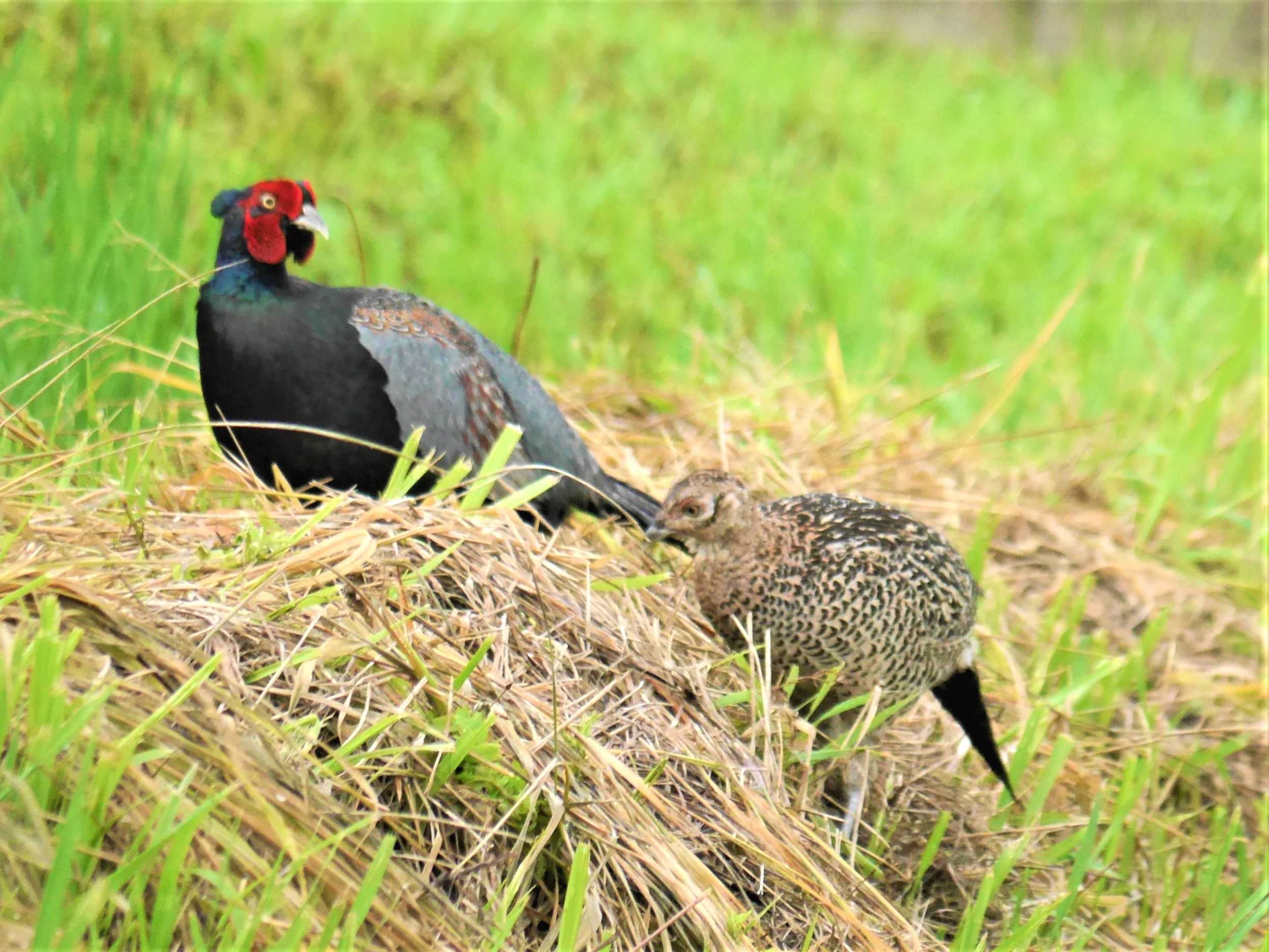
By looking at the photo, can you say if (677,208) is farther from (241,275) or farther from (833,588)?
(833,588)

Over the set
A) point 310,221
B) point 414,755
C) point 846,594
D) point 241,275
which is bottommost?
point 846,594

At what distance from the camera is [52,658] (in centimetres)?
203

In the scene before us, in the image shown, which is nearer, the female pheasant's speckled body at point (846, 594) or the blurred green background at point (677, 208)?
the female pheasant's speckled body at point (846, 594)

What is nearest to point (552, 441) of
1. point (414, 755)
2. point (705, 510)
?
point (705, 510)

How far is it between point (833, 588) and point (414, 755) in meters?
1.15

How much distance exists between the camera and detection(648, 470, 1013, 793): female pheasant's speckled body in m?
3.20

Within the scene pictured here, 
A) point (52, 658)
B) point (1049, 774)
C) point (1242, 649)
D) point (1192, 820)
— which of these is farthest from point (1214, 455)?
point (52, 658)

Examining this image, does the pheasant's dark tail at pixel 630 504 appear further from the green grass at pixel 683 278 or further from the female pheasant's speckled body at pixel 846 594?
the green grass at pixel 683 278

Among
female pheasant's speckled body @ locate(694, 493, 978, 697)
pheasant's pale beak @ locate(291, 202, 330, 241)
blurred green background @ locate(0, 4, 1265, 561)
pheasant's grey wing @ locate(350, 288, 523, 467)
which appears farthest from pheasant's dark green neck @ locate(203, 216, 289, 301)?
female pheasant's speckled body @ locate(694, 493, 978, 697)

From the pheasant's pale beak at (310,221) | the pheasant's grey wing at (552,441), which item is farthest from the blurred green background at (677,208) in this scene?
the pheasant's grey wing at (552,441)

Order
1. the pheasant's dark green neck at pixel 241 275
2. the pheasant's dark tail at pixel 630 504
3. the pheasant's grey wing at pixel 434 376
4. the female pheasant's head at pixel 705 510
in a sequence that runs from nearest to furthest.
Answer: the female pheasant's head at pixel 705 510, the pheasant's dark green neck at pixel 241 275, the pheasant's grey wing at pixel 434 376, the pheasant's dark tail at pixel 630 504

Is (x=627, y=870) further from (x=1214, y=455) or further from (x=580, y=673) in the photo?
(x=1214, y=455)

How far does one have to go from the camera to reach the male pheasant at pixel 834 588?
3193 mm

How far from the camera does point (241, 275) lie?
11.8ft
